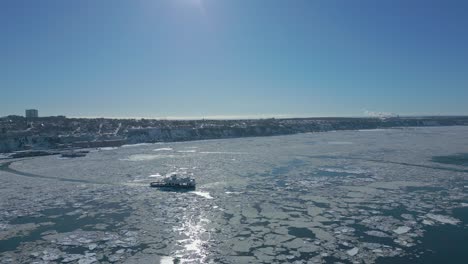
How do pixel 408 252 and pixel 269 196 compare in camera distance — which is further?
pixel 269 196

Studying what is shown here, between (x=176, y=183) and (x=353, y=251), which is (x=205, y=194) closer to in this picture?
(x=176, y=183)

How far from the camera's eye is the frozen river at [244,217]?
12523mm

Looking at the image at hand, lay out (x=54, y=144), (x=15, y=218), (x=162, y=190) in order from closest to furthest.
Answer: (x=15, y=218) < (x=162, y=190) < (x=54, y=144)

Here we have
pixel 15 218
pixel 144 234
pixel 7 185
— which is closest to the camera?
pixel 144 234

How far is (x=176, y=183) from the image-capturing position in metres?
24.6

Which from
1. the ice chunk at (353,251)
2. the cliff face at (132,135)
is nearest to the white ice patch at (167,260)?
the ice chunk at (353,251)

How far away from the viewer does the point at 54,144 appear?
207 feet

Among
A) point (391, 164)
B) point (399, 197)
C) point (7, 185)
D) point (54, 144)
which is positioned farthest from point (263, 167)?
point (54, 144)

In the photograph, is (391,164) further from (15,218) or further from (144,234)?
(15,218)

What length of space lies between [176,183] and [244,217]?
29.1 feet

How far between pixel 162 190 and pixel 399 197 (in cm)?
1383

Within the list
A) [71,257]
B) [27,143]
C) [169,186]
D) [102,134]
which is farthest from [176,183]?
[102,134]

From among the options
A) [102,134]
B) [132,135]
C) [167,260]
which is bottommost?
[167,260]

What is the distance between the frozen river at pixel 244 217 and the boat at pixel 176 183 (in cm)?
83
